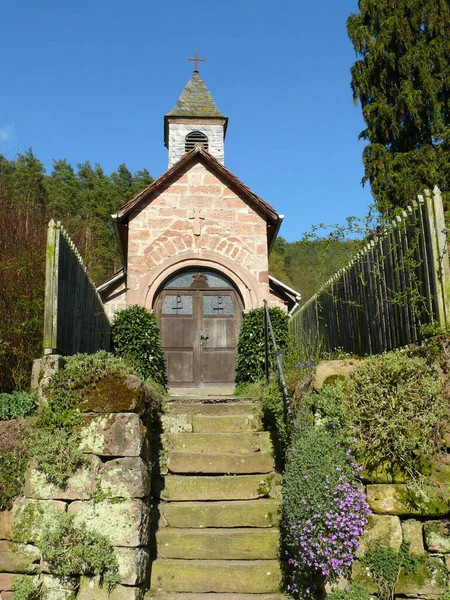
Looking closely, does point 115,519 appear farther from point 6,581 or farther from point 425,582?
point 425,582

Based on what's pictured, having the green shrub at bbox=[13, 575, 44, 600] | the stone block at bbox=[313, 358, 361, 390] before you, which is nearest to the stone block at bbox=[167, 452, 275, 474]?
the stone block at bbox=[313, 358, 361, 390]

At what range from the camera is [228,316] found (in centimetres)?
1108

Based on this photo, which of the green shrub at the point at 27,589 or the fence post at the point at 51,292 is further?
the fence post at the point at 51,292

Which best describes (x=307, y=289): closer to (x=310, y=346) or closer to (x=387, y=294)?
(x=310, y=346)

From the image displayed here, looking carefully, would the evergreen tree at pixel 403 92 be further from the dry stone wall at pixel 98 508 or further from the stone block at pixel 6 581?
the stone block at pixel 6 581

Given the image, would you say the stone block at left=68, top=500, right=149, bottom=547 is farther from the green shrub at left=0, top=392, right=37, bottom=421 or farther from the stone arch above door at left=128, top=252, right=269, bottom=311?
the stone arch above door at left=128, top=252, right=269, bottom=311

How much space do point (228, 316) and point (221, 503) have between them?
576 cm

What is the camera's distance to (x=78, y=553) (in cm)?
425

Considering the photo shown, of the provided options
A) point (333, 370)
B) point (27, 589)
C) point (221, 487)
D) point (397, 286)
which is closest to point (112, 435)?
point (27, 589)

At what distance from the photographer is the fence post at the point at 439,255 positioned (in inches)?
184

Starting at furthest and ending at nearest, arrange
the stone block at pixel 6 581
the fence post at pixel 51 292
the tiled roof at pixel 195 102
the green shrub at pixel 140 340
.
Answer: the tiled roof at pixel 195 102
the green shrub at pixel 140 340
the fence post at pixel 51 292
the stone block at pixel 6 581

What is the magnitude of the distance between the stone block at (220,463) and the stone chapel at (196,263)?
15.2 feet

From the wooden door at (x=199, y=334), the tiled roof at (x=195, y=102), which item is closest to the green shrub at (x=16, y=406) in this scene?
the wooden door at (x=199, y=334)

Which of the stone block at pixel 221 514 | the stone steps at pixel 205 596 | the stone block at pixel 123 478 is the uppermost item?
the stone block at pixel 123 478
